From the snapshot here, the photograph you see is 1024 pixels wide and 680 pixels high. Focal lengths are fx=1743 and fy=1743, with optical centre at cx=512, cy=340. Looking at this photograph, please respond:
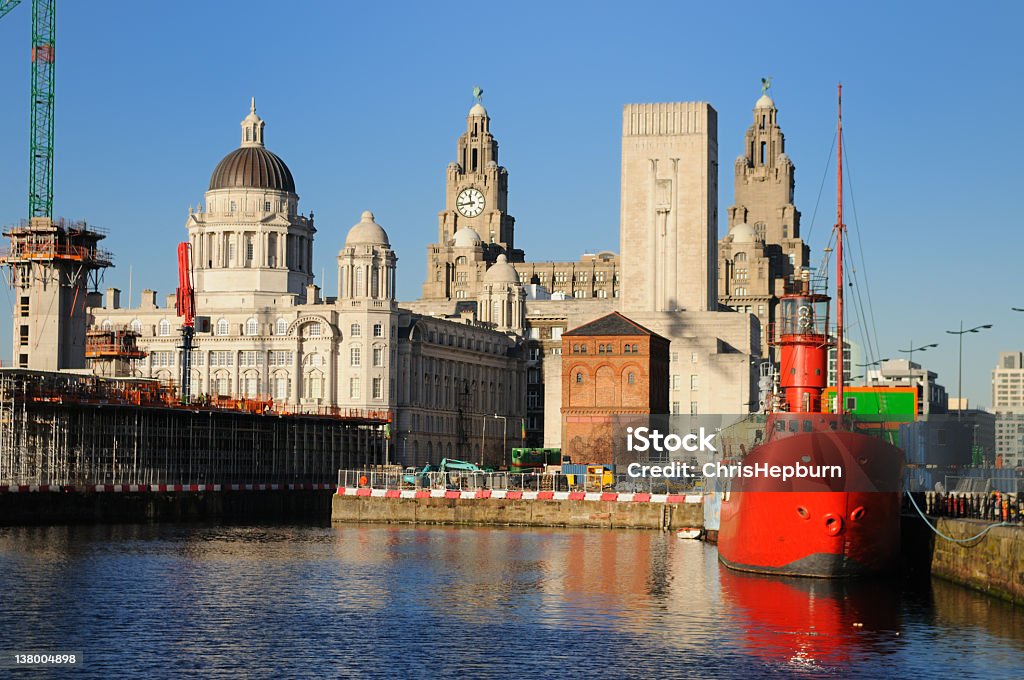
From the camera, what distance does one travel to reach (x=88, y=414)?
5340 inches

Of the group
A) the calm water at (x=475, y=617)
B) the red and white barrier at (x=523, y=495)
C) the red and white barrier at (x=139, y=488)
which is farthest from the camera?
the red and white barrier at (x=139, y=488)

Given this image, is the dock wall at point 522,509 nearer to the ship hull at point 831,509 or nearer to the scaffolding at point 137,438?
the scaffolding at point 137,438

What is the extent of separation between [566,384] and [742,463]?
10401cm

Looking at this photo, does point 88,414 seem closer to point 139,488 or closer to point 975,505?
point 139,488

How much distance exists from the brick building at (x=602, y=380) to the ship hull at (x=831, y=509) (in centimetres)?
10083

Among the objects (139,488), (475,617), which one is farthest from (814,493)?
(139,488)

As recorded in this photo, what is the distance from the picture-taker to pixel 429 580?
3228 inches

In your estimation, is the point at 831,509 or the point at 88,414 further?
the point at 88,414

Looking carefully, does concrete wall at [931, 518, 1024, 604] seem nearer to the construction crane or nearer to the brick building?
the construction crane

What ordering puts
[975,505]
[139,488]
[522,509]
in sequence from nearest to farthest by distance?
[975,505], [522,509], [139,488]

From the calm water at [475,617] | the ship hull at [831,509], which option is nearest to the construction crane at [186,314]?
the calm water at [475,617]

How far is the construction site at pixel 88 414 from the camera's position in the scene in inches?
5182

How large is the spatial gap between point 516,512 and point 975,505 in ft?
149

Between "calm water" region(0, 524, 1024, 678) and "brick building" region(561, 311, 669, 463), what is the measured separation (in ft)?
280
